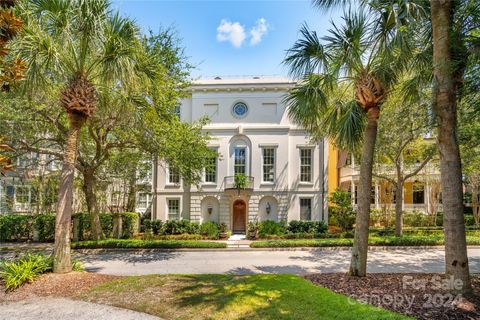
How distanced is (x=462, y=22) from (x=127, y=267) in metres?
11.9

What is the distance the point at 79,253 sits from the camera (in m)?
13.6

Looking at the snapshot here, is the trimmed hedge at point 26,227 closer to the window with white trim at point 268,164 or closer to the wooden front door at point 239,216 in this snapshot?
the wooden front door at point 239,216

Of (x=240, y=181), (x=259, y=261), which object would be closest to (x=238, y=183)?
(x=240, y=181)

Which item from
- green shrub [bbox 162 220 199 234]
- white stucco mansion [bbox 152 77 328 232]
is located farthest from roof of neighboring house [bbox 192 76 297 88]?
green shrub [bbox 162 220 199 234]

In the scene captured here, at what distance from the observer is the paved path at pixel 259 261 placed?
1026 centimetres

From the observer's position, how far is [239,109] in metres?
21.8

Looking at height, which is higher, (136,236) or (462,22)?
(462,22)

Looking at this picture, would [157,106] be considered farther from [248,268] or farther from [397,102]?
[397,102]

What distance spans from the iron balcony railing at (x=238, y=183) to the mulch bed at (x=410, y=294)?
12.6 m

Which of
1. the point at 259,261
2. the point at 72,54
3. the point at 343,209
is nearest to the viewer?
the point at 72,54

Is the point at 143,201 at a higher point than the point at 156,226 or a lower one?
higher

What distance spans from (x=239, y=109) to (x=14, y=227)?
1565cm

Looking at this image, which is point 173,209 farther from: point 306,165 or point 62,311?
point 62,311

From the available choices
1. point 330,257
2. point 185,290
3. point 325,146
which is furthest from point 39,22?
point 325,146
